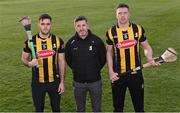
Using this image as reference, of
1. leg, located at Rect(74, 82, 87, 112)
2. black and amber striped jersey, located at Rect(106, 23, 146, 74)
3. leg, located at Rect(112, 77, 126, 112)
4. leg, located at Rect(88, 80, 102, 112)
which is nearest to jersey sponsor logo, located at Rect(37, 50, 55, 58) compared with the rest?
leg, located at Rect(74, 82, 87, 112)

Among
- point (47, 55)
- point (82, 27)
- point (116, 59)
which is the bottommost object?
point (116, 59)

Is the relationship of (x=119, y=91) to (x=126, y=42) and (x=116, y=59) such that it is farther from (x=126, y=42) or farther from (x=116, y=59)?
(x=126, y=42)

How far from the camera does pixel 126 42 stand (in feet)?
Result: 22.5

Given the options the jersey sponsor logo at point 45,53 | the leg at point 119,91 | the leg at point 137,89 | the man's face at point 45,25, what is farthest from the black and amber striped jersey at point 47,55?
the leg at point 137,89

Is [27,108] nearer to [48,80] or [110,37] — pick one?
[48,80]

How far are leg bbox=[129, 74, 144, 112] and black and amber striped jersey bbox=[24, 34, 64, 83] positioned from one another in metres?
1.40

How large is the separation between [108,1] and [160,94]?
31454 millimetres

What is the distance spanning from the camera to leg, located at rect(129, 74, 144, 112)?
698 cm

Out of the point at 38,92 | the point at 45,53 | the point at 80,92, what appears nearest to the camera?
the point at 45,53

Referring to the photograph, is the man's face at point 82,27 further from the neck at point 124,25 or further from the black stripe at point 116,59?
the neck at point 124,25

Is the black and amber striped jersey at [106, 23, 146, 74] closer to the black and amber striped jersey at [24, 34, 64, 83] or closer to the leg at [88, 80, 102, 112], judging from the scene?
the leg at [88, 80, 102, 112]

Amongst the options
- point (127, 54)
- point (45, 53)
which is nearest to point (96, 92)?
point (127, 54)

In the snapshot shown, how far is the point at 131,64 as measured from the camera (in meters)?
6.97

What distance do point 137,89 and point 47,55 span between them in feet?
5.93
